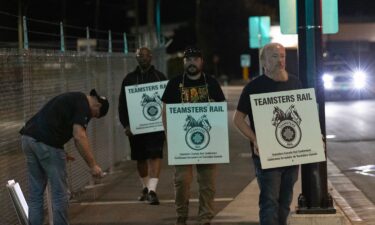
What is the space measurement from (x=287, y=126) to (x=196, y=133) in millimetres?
1367

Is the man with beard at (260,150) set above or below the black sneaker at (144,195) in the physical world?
above

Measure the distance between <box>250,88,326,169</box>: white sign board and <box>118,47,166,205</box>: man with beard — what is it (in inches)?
121

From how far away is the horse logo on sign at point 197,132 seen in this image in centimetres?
744

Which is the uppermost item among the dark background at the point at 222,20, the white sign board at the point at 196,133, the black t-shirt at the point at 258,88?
the dark background at the point at 222,20

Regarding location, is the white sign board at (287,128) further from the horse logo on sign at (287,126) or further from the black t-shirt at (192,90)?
the black t-shirt at (192,90)

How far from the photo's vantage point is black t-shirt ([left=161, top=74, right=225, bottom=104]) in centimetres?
749

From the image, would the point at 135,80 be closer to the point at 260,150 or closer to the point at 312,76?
the point at 312,76

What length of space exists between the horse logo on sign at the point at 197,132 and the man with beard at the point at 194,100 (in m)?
0.20

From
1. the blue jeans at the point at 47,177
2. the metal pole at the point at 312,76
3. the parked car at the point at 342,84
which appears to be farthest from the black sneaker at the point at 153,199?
the parked car at the point at 342,84

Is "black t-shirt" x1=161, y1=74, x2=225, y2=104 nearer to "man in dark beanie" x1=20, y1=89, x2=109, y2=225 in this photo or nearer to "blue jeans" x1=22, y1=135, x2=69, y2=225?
"man in dark beanie" x1=20, y1=89, x2=109, y2=225

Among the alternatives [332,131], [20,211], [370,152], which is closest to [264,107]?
[20,211]

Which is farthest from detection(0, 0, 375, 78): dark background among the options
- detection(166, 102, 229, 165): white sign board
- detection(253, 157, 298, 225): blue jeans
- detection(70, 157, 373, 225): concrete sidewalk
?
detection(253, 157, 298, 225): blue jeans

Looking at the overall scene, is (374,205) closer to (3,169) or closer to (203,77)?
(203,77)

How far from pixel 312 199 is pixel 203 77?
167cm
